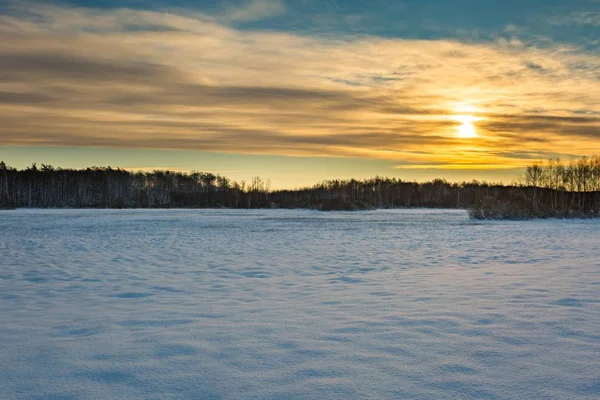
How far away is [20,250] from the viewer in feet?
46.7

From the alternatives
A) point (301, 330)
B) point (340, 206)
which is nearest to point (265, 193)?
point (340, 206)

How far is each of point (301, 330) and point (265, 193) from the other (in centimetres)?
11901

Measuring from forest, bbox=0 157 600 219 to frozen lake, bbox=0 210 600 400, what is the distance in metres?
30.9

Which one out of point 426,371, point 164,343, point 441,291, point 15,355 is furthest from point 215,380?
point 441,291

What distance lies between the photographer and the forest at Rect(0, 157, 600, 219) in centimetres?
5006

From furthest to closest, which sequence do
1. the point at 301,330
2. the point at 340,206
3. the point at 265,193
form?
the point at 265,193, the point at 340,206, the point at 301,330

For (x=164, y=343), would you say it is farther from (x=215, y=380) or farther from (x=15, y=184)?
(x=15, y=184)

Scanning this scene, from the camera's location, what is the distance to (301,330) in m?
5.26

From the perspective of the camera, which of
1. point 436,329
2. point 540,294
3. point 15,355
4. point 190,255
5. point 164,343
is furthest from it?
point 190,255

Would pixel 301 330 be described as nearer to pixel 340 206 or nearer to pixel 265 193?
pixel 340 206

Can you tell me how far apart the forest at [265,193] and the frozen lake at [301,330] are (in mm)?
30935

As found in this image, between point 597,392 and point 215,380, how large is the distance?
287cm

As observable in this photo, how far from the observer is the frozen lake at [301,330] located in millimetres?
3639

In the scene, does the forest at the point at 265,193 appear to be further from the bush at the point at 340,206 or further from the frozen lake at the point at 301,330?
the frozen lake at the point at 301,330
